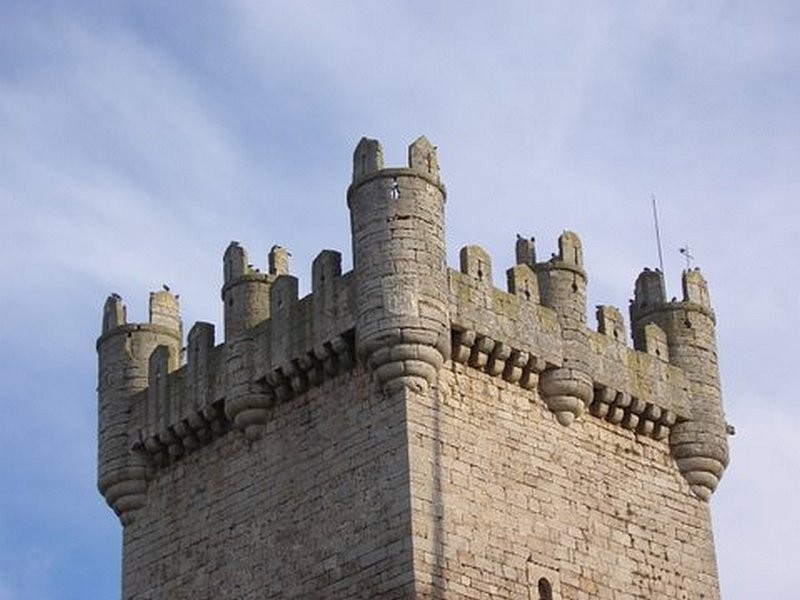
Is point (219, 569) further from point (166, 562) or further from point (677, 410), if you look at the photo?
point (677, 410)

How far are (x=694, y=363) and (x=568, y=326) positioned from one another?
8.73 feet

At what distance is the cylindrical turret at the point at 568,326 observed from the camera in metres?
30.0

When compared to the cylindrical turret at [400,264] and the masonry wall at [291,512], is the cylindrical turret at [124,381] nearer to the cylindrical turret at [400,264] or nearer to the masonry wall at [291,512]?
the masonry wall at [291,512]

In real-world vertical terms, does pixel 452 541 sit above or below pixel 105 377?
below

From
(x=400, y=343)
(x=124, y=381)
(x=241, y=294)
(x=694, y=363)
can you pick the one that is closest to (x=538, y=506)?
(x=400, y=343)

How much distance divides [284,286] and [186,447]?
280 centimetres

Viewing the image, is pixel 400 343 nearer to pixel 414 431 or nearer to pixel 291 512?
pixel 414 431

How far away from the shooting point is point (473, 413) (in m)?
28.7

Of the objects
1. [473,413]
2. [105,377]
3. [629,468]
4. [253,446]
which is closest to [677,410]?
[629,468]

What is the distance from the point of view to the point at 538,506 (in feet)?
94.8

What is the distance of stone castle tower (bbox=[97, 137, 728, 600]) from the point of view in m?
27.9

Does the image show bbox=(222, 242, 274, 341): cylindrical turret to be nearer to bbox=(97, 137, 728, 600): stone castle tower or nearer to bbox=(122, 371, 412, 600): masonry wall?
bbox=(97, 137, 728, 600): stone castle tower

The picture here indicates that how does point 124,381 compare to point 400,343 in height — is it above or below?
above

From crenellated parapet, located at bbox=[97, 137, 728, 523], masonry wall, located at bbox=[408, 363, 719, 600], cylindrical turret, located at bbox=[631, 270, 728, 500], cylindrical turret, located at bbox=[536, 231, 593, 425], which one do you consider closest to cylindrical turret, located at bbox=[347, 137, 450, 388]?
crenellated parapet, located at bbox=[97, 137, 728, 523]
